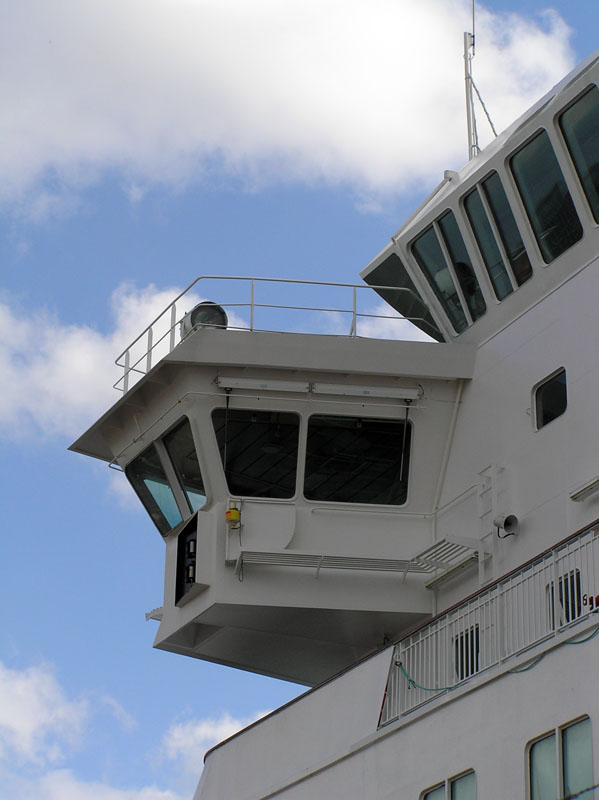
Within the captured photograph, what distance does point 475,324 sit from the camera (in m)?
19.2

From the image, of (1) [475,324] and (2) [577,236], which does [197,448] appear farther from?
(2) [577,236]

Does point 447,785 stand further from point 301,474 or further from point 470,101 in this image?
point 470,101

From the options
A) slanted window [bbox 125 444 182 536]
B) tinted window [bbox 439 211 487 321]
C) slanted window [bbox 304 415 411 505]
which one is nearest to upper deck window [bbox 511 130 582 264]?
Result: tinted window [bbox 439 211 487 321]

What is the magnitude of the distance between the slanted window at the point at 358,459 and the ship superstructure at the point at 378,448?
0.03m

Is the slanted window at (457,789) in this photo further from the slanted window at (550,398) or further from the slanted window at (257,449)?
the slanted window at (257,449)

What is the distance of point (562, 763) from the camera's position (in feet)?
38.9

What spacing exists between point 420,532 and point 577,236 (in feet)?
14.7

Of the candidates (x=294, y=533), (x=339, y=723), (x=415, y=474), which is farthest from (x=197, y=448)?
(x=339, y=723)

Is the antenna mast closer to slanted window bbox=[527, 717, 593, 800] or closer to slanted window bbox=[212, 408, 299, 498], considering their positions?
slanted window bbox=[212, 408, 299, 498]

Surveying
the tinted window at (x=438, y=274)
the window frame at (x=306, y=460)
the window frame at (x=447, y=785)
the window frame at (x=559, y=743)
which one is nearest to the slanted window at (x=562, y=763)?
the window frame at (x=559, y=743)

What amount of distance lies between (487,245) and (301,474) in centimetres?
394

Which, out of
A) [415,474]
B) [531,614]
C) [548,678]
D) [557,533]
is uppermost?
[415,474]

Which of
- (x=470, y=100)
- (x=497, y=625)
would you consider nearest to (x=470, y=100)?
(x=470, y=100)

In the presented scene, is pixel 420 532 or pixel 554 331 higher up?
pixel 554 331
